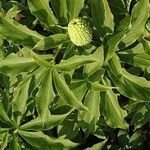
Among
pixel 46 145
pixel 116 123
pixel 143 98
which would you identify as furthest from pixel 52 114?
pixel 143 98

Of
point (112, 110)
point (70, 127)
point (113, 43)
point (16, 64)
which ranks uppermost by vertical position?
point (113, 43)

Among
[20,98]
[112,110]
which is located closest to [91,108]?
[112,110]

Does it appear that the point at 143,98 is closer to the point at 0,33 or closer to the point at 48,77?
the point at 48,77

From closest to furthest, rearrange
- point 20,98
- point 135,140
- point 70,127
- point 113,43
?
point 113,43
point 20,98
point 70,127
point 135,140

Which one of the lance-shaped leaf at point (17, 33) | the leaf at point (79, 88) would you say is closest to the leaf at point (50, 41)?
the lance-shaped leaf at point (17, 33)

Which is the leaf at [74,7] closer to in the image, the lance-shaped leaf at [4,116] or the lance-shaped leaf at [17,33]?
the lance-shaped leaf at [17,33]

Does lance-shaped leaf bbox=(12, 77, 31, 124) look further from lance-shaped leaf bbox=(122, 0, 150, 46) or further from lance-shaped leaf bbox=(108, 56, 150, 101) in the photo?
lance-shaped leaf bbox=(122, 0, 150, 46)

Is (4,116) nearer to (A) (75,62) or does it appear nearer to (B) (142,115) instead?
(A) (75,62)
